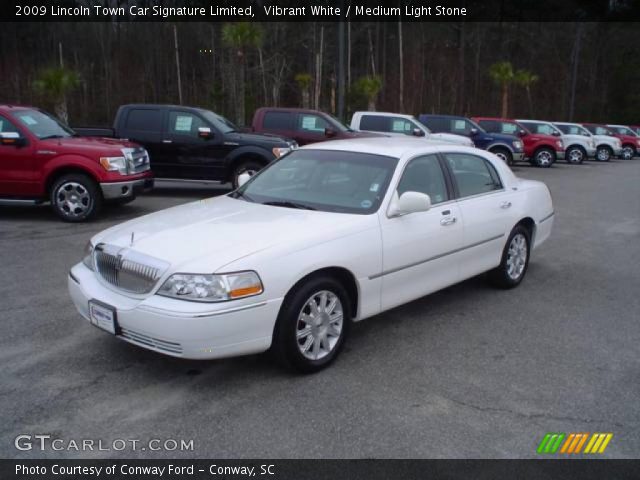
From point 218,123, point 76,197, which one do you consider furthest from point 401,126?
point 76,197

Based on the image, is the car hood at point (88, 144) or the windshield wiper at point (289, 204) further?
the car hood at point (88, 144)

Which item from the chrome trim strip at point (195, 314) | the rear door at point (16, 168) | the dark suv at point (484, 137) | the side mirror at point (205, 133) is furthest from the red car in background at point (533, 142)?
the chrome trim strip at point (195, 314)

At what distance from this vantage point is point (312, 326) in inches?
157

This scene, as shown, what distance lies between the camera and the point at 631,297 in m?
5.99

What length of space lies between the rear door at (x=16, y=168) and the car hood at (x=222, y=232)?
17.5ft

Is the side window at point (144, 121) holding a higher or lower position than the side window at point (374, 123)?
higher

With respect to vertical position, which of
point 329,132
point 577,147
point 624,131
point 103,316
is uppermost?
point 329,132

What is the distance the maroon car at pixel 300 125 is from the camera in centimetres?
1430

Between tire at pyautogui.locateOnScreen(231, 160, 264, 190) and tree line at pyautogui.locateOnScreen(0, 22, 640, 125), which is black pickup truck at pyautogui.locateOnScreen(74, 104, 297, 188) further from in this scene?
tree line at pyautogui.locateOnScreen(0, 22, 640, 125)

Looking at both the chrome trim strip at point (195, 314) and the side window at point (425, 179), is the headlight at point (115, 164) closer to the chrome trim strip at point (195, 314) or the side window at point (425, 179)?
the side window at point (425, 179)

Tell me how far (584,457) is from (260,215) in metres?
2.61

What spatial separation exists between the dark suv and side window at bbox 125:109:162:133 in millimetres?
11689
